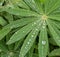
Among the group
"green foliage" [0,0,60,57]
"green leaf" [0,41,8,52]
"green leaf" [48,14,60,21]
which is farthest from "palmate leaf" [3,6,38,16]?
"green leaf" [0,41,8,52]

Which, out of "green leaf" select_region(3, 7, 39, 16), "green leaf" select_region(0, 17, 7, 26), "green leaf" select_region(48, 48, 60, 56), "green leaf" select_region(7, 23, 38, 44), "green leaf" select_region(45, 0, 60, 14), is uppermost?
"green leaf" select_region(45, 0, 60, 14)

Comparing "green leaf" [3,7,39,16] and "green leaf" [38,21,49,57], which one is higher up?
"green leaf" [3,7,39,16]

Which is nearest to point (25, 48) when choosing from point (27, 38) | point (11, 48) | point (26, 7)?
point (27, 38)

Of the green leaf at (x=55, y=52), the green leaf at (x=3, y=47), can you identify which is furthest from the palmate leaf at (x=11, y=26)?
the green leaf at (x=55, y=52)

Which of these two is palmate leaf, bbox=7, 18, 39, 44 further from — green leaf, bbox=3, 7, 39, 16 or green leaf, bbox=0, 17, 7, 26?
green leaf, bbox=0, 17, 7, 26

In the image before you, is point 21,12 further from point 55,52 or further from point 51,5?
point 55,52

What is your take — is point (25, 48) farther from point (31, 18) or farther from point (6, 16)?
point (6, 16)

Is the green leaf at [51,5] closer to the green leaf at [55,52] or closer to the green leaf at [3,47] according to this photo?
the green leaf at [55,52]

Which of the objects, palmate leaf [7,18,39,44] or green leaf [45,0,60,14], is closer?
palmate leaf [7,18,39,44]
